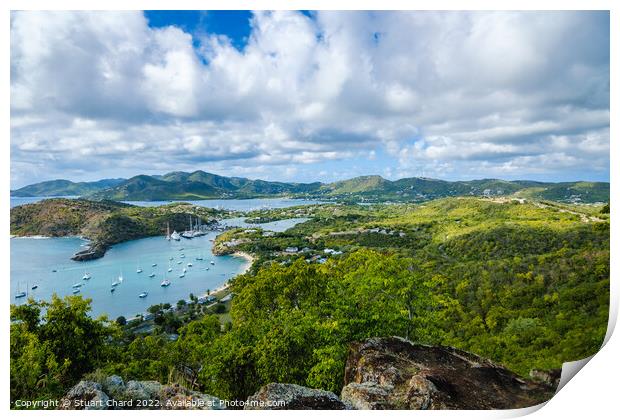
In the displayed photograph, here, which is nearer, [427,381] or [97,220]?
[427,381]

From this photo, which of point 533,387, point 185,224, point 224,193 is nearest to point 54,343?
point 533,387

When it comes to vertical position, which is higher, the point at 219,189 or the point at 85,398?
the point at 219,189

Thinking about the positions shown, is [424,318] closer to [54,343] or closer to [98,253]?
[54,343]

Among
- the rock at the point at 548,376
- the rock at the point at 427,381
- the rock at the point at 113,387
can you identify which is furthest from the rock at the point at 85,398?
the rock at the point at 548,376

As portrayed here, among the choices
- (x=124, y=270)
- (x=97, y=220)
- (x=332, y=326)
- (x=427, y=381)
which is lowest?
(x=124, y=270)

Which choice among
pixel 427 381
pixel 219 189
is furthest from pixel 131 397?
pixel 219 189

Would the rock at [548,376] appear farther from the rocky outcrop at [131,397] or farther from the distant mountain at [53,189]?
the distant mountain at [53,189]

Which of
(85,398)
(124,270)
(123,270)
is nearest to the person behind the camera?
(85,398)

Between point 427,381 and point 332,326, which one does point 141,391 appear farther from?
point 427,381
